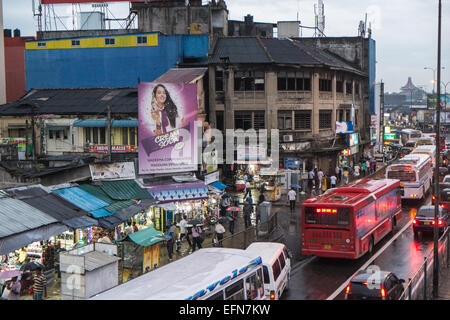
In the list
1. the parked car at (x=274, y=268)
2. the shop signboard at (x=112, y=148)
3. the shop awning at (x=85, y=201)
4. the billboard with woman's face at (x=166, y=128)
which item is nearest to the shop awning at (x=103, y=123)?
the shop signboard at (x=112, y=148)

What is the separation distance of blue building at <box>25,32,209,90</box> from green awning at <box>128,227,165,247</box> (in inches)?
1037

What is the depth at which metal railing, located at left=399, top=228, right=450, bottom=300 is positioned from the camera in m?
16.5

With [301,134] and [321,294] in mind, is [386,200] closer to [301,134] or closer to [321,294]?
[321,294]

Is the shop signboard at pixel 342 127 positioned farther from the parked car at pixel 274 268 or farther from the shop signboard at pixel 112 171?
the parked car at pixel 274 268

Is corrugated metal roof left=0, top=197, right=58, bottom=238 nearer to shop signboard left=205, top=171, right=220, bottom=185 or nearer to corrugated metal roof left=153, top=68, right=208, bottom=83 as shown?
shop signboard left=205, top=171, right=220, bottom=185

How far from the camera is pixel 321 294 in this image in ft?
66.0

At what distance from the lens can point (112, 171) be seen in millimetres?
26922

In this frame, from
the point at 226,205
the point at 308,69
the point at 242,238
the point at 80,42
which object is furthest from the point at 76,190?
the point at 308,69

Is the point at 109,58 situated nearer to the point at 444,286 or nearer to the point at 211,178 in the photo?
the point at 211,178

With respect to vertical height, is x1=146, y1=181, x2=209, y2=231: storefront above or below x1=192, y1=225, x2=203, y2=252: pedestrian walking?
above

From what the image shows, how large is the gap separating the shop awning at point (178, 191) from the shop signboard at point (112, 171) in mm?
1420

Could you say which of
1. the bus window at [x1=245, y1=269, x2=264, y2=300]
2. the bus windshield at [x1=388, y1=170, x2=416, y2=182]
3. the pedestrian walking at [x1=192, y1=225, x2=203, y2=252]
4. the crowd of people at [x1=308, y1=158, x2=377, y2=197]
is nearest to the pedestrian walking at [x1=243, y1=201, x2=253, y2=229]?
the pedestrian walking at [x1=192, y1=225, x2=203, y2=252]

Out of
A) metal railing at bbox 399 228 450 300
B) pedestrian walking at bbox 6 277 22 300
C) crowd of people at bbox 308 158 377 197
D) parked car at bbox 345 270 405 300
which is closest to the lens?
metal railing at bbox 399 228 450 300

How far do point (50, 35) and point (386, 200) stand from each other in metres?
46.0
